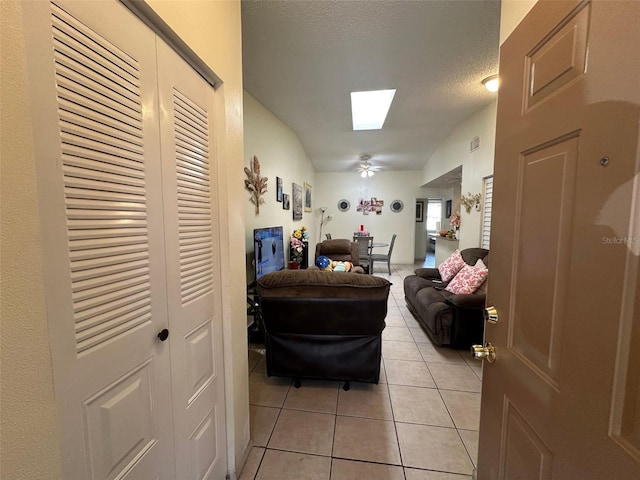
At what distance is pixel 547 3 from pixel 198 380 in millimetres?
1755

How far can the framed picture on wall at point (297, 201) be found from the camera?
5.08 metres

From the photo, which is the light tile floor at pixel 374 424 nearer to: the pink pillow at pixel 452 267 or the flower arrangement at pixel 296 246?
the pink pillow at pixel 452 267

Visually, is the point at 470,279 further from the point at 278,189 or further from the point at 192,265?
the point at 278,189

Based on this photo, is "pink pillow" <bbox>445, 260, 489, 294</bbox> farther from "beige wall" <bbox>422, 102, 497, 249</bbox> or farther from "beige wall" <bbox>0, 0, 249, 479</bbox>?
"beige wall" <bbox>0, 0, 249, 479</bbox>

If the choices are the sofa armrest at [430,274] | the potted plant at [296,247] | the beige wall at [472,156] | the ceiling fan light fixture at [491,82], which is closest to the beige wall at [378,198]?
the beige wall at [472,156]

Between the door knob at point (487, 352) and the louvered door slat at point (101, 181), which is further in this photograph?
the door knob at point (487, 352)

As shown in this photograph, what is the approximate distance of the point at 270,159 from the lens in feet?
12.5

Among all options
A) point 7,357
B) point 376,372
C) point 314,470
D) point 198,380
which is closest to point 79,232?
point 7,357

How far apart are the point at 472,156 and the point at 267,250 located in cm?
326

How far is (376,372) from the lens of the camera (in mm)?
2049

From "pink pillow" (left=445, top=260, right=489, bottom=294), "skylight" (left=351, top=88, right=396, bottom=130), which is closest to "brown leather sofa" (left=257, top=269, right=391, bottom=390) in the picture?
"pink pillow" (left=445, top=260, right=489, bottom=294)

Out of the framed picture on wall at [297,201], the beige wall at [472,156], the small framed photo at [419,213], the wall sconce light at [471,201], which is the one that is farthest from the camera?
the small framed photo at [419,213]

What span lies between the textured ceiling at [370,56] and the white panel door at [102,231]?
5.10 feet

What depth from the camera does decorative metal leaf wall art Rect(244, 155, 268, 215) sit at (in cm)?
309
